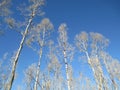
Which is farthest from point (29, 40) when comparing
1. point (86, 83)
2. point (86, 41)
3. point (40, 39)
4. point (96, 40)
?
point (86, 83)

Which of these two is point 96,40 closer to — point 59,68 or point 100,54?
point 100,54

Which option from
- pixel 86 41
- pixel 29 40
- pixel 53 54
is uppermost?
pixel 86 41

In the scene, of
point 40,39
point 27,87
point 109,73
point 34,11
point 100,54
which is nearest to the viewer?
point 34,11

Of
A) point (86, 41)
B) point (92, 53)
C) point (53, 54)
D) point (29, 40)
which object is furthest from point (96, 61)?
point (29, 40)

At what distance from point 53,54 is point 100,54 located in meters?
7.06

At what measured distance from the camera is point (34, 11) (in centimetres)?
1245

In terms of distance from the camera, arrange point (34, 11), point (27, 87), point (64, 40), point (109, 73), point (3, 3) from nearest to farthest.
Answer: point (3, 3), point (34, 11), point (64, 40), point (109, 73), point (27, 87)

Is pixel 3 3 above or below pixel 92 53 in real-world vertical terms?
below

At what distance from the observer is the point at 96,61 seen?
19.6 m

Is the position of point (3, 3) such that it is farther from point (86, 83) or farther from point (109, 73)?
point (86, 83)

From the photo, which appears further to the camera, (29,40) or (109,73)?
(109,73)

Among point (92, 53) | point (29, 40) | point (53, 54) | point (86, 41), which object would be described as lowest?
point (29, 40)

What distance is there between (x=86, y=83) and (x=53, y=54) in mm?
23305

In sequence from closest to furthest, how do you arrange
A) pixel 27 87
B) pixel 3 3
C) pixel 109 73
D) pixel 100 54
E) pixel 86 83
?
pixel 3 3, pixel 100 54, pixel 109 73, pixel 27 87, pixel 86 83
